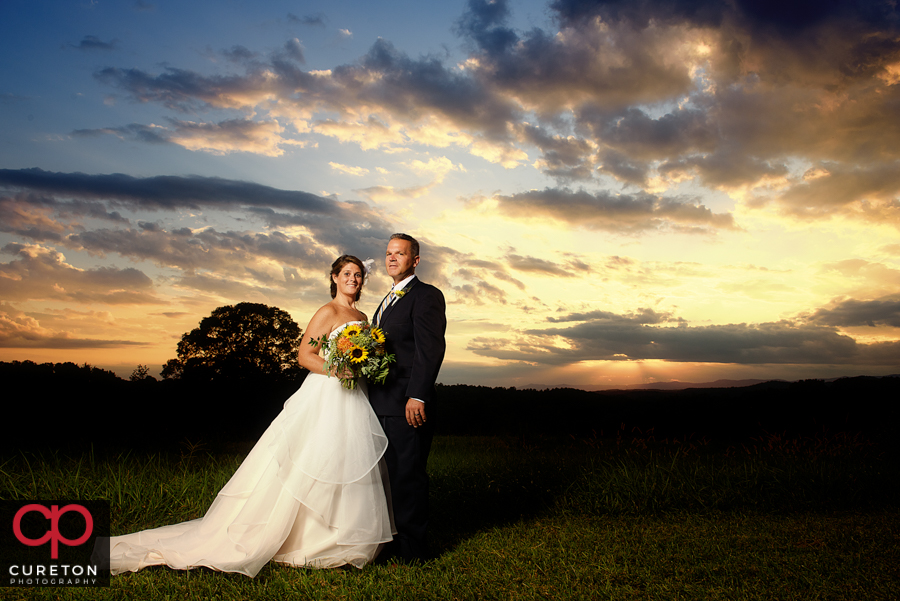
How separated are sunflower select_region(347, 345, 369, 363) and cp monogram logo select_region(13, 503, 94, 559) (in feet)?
10.9

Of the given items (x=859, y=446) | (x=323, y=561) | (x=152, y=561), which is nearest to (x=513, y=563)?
(x=323, y=561)

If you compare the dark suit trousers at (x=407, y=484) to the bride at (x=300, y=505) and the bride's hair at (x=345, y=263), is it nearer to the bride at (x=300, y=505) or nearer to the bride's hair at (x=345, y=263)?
the bride at (x=300, y=505)

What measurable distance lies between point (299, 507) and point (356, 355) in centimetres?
126

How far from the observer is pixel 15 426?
11.6 m

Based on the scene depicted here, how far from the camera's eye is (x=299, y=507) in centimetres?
428

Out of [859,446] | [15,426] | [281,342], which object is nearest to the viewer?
[859,446]

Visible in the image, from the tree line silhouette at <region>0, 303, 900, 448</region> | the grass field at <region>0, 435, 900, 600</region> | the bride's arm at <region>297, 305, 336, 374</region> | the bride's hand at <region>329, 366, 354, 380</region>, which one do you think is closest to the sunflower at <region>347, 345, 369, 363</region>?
the bride's hand at <region>329, 366, 354, 380</region>

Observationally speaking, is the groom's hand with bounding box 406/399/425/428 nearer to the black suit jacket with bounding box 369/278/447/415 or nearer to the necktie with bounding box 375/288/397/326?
the black suit jacket with bounding box 369/278/447/415

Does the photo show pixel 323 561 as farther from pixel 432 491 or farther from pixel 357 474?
pixel 432 491

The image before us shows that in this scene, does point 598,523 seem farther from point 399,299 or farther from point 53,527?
point 53,527

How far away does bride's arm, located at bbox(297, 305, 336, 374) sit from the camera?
4.57 metres

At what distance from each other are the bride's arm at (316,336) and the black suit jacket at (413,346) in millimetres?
463

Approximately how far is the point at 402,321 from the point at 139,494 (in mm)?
3790

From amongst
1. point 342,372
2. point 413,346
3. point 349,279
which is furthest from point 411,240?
point 342,372
